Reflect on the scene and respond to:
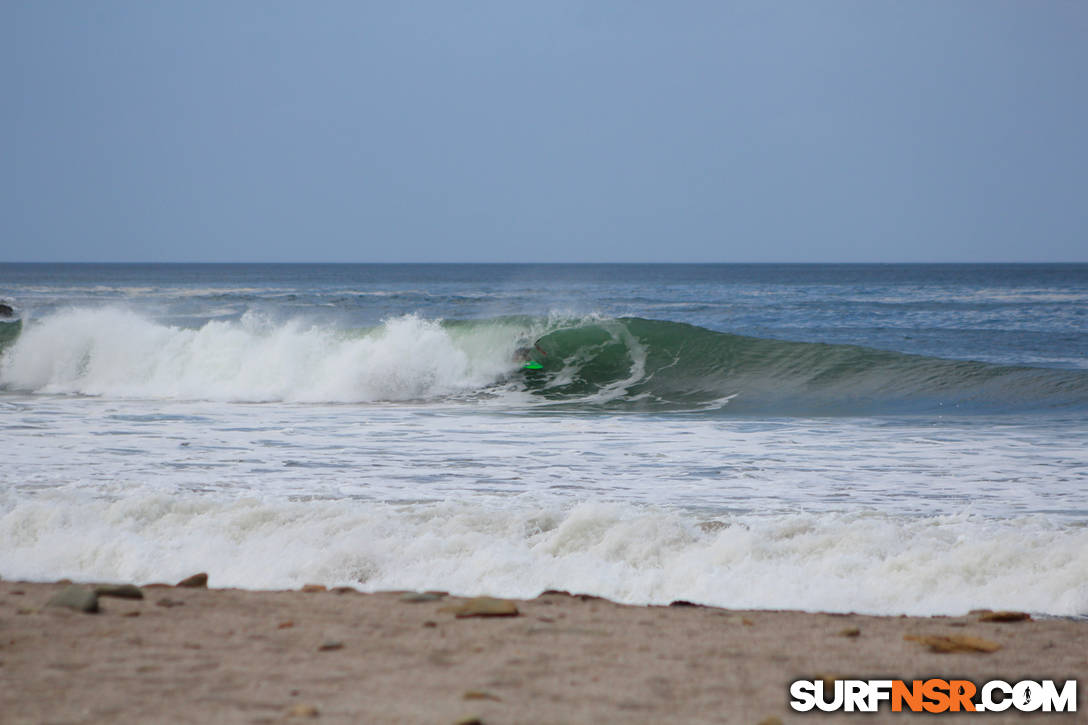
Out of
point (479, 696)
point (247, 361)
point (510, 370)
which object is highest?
point (479, 696)

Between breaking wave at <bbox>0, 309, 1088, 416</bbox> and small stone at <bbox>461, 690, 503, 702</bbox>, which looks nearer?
small stone at <bbox>461, 690, 503, 702</bbox>

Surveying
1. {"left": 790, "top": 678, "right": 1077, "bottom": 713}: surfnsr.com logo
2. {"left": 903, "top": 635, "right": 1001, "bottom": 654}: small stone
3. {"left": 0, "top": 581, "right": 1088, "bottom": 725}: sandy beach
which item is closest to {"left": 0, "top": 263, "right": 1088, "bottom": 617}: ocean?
{"left": 0, "top": 581, "right": 1088, "bottom": 725}: sandy beach

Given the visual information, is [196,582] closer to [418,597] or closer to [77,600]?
[77,600]

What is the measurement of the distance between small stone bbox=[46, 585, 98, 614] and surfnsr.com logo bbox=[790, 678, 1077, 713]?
287 cm

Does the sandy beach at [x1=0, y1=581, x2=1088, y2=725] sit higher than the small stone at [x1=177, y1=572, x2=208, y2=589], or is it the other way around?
the sandy beach at [x1=0, y1=581, x2=1088, y2=725]

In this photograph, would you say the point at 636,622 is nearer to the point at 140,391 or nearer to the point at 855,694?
the point at 855,694

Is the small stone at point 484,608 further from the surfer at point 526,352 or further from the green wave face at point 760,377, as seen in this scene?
the surfer at point 526,352

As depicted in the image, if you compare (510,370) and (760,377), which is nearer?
(760,377)

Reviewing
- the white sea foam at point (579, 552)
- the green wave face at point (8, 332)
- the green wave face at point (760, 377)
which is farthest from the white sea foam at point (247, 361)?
the white sea foam at point (579, 552)

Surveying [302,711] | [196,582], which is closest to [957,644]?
[302,711]

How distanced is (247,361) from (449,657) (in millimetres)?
13952

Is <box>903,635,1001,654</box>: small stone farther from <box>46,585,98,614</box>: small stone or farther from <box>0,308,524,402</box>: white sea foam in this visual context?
<box>0,308,524,402</box>: white sea foam

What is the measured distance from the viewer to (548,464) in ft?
27.4

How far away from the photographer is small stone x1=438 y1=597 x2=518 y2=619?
3.95 metres
